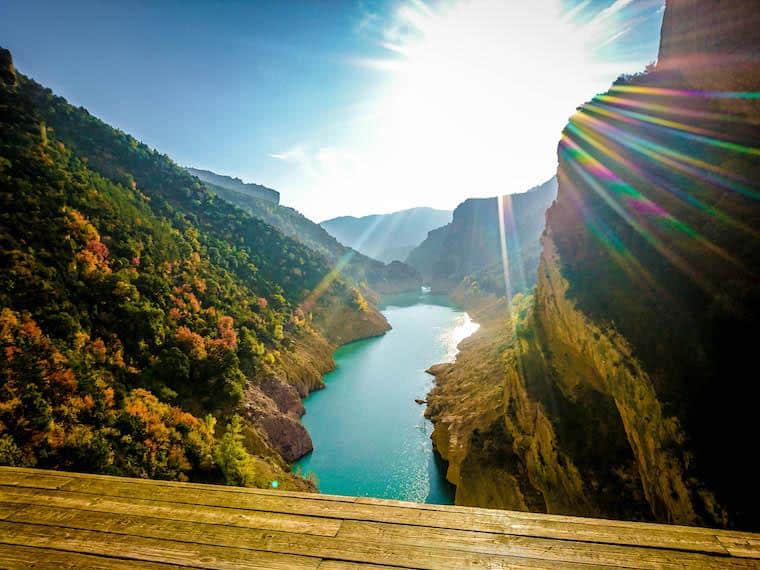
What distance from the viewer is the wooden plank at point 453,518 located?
1.88m

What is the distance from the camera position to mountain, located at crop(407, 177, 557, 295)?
386 ft

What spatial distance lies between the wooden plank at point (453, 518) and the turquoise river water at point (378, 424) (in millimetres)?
22848

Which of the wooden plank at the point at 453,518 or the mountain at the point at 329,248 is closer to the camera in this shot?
the wooden plank at the point at 453,518

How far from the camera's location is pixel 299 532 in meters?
2.04

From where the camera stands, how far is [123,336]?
24672mm

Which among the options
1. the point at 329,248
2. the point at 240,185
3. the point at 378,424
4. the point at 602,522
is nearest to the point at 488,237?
the point at 329,248

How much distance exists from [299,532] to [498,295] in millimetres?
92947

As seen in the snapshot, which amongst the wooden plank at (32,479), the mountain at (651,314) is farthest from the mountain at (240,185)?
the wooden plank at (32,479)

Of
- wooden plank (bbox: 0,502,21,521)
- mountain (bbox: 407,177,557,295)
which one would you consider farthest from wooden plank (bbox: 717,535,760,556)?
mountain (bbox: 407,177,557,295)

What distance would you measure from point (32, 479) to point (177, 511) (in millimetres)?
1335

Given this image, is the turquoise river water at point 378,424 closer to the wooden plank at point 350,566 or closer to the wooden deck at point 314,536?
the wooden deck at point 314,536

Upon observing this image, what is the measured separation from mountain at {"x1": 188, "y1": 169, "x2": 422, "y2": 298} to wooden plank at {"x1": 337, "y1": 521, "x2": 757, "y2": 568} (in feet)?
383

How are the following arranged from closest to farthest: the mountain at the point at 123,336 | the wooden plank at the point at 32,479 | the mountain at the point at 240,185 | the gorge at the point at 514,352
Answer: the wooden plank at the point at 32,479 → the gorge at the point at 514,352 → the mountain at the point at 123,336 → the mountain at the point at 240,185

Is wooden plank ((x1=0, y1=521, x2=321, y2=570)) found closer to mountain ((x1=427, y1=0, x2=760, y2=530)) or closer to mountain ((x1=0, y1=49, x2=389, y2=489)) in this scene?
mountain ((x1=427, y1=0, x2=760, y2=530))
